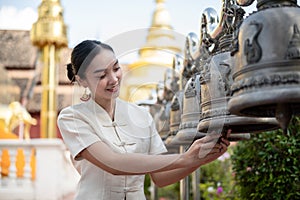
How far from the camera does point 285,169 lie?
125 inches

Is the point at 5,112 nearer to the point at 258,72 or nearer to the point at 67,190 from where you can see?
the point at 67,190

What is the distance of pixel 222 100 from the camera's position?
1617mm

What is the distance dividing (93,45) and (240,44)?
66 centimetres

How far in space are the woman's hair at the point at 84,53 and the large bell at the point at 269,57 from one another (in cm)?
62

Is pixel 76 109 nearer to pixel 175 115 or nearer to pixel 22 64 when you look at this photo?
pixel 175 115

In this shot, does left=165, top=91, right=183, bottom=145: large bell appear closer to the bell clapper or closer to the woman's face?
the woman's face

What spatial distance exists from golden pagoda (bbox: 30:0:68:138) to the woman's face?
6797 mm

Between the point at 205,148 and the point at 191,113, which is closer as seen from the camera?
the point at 205,148

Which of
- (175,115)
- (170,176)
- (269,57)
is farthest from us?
(175,115)

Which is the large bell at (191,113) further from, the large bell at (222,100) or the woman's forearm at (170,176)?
the large bell at (222,100)

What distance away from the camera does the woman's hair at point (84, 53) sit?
6.00 ft

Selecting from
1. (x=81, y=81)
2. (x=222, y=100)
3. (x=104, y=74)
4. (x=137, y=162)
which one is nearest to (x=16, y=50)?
(x=81, y=81)

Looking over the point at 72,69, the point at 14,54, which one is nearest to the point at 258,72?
Answer: the point at 72,69

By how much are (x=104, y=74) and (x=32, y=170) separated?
474cm
